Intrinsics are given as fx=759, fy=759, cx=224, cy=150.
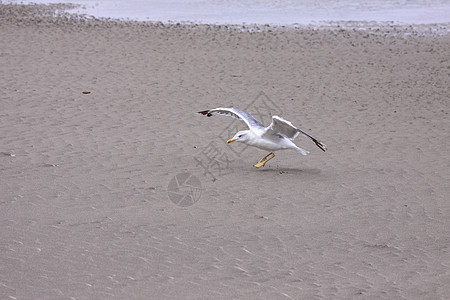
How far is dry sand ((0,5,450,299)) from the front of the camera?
6.13m

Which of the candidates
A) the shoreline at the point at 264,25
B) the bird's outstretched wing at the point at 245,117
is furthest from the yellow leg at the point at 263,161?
the shoreline at the point at 264,25

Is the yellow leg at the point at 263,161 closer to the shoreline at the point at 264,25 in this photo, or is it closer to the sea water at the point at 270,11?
the shoreline at the point at 264,25

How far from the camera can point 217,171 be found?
31.4 ft

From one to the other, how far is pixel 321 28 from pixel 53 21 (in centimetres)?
758

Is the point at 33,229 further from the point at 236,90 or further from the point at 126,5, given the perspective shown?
the point at 126,5

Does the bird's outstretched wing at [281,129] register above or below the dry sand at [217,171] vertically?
above

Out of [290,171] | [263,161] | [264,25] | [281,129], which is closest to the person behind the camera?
[281,129]

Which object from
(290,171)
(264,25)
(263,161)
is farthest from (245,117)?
(264,25)

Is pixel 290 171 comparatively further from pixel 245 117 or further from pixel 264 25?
pixel 264 25

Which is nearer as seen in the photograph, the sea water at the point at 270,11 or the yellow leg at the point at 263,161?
the yellow leg at the point at 263,161

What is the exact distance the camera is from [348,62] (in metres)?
17.2

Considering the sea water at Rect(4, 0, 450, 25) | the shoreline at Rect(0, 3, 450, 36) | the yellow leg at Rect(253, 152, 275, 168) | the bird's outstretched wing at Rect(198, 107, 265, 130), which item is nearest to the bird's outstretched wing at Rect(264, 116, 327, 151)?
the bird's outstretched wing at Rect(198, 107, 265, 130)

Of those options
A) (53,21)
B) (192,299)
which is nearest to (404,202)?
(192,299)

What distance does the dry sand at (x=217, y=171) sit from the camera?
6133 mm
